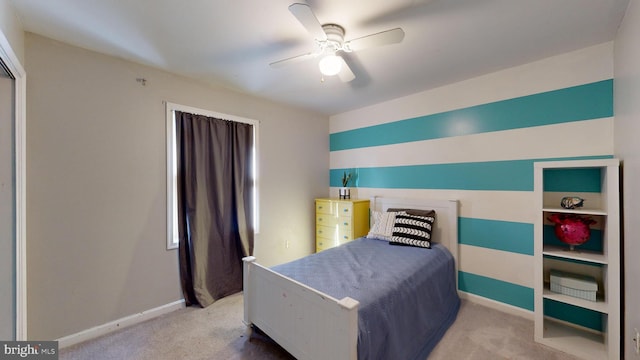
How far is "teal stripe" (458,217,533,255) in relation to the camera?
237 centimetres

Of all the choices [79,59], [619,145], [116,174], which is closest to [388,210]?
[619,145]

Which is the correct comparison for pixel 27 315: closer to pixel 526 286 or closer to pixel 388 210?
pixel 388 210

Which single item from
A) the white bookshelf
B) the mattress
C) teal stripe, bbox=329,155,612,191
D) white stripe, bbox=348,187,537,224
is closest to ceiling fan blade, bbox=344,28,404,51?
the white bookshelf

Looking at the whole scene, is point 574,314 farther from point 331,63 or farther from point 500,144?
point 331,63

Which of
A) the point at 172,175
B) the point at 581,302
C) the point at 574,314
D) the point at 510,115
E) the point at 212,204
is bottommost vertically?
the point at 574,314

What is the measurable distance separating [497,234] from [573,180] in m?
0.77

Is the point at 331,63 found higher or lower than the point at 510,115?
higher

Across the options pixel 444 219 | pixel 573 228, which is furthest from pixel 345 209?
pixel 573 228

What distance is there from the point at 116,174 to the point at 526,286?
389 cm

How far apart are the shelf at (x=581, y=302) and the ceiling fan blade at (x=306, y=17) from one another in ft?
8.62

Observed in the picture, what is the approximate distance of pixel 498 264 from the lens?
8.31 ft

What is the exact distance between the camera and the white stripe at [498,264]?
2.38 metres

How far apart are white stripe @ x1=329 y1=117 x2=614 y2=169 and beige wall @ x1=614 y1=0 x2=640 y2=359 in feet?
0.67

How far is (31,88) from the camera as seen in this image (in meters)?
1.85
